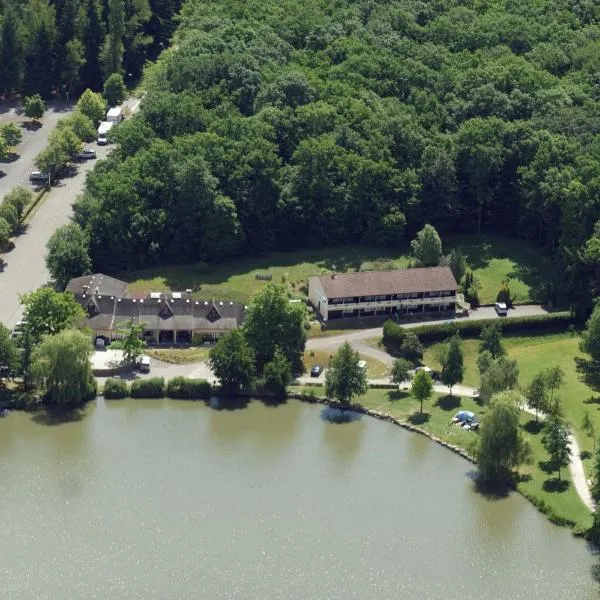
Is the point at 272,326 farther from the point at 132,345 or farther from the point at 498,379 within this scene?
the point at 498,379

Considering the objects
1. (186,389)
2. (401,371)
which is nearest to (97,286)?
(186,389)

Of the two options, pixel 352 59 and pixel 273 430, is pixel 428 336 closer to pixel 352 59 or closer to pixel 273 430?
pixel 273 430

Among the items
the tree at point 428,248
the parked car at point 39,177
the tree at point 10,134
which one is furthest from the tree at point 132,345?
the tree at point 10,134

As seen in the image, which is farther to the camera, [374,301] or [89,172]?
[89,172]

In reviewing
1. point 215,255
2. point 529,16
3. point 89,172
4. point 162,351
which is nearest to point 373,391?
point 162,351

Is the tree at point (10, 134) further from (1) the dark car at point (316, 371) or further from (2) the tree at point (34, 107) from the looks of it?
(1) the dark car at point (316, 371)

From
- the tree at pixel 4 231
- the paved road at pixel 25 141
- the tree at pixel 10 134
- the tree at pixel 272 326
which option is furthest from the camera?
the tree at pixel 10 134
